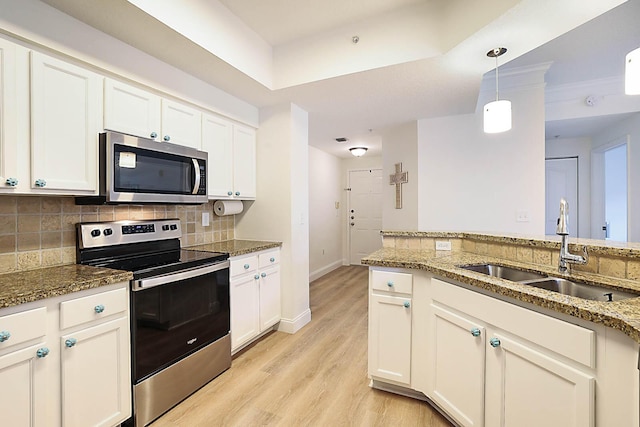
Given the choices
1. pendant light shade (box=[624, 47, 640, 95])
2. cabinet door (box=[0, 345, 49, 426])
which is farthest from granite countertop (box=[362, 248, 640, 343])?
cabinet door (box=[0, 345, 49, 426])

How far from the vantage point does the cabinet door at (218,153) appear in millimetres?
2564

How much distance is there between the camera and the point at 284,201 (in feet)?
9.95

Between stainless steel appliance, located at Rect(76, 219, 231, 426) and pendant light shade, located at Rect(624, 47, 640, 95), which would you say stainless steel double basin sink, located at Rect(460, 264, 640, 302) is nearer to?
pendant light shade, located at Rect(624, 47, 640, 95)

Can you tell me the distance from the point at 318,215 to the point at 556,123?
12.0ft

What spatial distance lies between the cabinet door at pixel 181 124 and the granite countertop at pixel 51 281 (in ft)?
3.38

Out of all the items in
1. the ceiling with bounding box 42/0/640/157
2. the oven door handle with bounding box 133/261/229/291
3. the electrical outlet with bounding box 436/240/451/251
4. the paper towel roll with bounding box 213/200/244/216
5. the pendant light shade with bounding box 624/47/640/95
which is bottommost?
the oven door handle with bounding box 133/261/229/291

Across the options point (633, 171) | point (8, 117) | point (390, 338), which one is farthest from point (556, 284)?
point (633, 171)

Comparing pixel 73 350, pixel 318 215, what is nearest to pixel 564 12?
pixel 73 350

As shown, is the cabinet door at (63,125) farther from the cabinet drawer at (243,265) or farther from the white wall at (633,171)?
the white wall at (633,171)

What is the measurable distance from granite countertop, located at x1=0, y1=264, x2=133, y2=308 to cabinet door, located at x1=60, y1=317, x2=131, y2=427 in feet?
0.72

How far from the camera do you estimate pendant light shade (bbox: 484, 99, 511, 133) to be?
203 centimetres

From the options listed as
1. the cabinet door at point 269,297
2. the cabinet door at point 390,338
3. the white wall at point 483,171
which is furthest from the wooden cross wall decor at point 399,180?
the cabinet door at point 390,338

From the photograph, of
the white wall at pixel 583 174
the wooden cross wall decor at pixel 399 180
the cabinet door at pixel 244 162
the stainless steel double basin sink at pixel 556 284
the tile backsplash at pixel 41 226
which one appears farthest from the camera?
the white wall at pixel 583 174

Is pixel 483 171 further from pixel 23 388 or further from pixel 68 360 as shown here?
pixel 23 388
